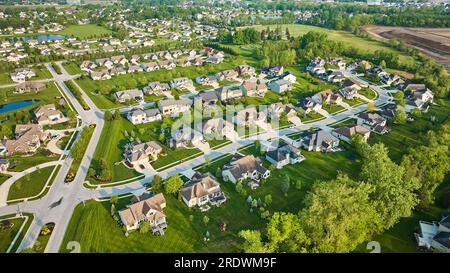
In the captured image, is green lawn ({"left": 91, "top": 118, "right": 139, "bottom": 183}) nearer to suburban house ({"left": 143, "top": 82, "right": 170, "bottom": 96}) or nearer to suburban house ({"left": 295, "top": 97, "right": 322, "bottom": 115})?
suburban house ({"left": 143, "top": 82, "right": 170, "bottom": 96})

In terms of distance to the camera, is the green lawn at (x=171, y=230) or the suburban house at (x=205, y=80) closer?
the green lawn at (x=171, y=230)

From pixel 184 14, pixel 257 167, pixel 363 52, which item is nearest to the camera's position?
pixel 257 167

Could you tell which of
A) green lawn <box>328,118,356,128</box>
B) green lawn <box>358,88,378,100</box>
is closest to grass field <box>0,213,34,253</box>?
green lawn <box>328,118,356,128</box>

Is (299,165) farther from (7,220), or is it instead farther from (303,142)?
(7,220)

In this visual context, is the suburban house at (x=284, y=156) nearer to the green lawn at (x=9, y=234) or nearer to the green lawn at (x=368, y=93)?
the green lawn at (x=9, y=234)

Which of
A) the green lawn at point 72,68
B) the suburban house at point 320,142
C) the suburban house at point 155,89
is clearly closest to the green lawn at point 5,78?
the green lawn at point 72,68

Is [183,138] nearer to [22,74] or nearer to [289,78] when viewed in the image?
[289,78]
